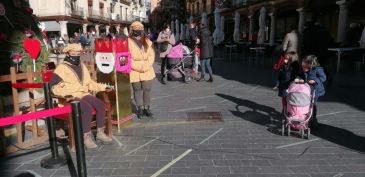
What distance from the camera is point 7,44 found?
4.99 meters

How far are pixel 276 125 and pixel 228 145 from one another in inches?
51.5

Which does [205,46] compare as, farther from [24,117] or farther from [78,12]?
[78,12]

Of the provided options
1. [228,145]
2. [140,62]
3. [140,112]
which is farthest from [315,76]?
[140,112]

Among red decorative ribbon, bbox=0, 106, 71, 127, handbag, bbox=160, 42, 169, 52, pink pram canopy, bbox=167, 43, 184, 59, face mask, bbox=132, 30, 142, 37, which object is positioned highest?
face mask, bbox=132, 30, 142, 37

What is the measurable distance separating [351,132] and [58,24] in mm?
34772

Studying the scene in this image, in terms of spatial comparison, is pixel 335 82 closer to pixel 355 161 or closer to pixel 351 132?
pixel 351 132

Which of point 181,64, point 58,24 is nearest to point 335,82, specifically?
point 181,64

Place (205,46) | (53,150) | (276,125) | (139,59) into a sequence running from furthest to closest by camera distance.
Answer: (205,46), (139,59), (276,125), (53,150)

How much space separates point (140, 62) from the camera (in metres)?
5.37

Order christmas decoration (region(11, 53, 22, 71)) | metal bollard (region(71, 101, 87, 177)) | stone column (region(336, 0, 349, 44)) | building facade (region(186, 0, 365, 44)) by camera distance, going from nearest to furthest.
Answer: metal bollard (region(71, 101, 87, 177)), christmas decoration (region(11, 53, 22, 71)), stone column (region(336, 0, 349, 44)), building facade (region(186, 0, 365, 44))

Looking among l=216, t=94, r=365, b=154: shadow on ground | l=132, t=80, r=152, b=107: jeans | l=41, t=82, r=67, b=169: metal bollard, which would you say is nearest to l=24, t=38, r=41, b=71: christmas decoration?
l=41, t=82, r=67, b=169: metal bollard

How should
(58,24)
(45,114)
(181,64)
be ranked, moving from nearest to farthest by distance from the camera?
1. (45,114)
2. (181,64)
3. (58,24)

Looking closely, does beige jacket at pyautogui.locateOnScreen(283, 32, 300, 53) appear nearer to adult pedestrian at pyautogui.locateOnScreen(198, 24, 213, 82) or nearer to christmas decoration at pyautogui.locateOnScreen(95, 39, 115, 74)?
adult pedestrian at pyautogui.locateOnScreen(198, 24, 213, 82)

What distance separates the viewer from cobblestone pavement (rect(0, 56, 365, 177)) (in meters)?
3.53
